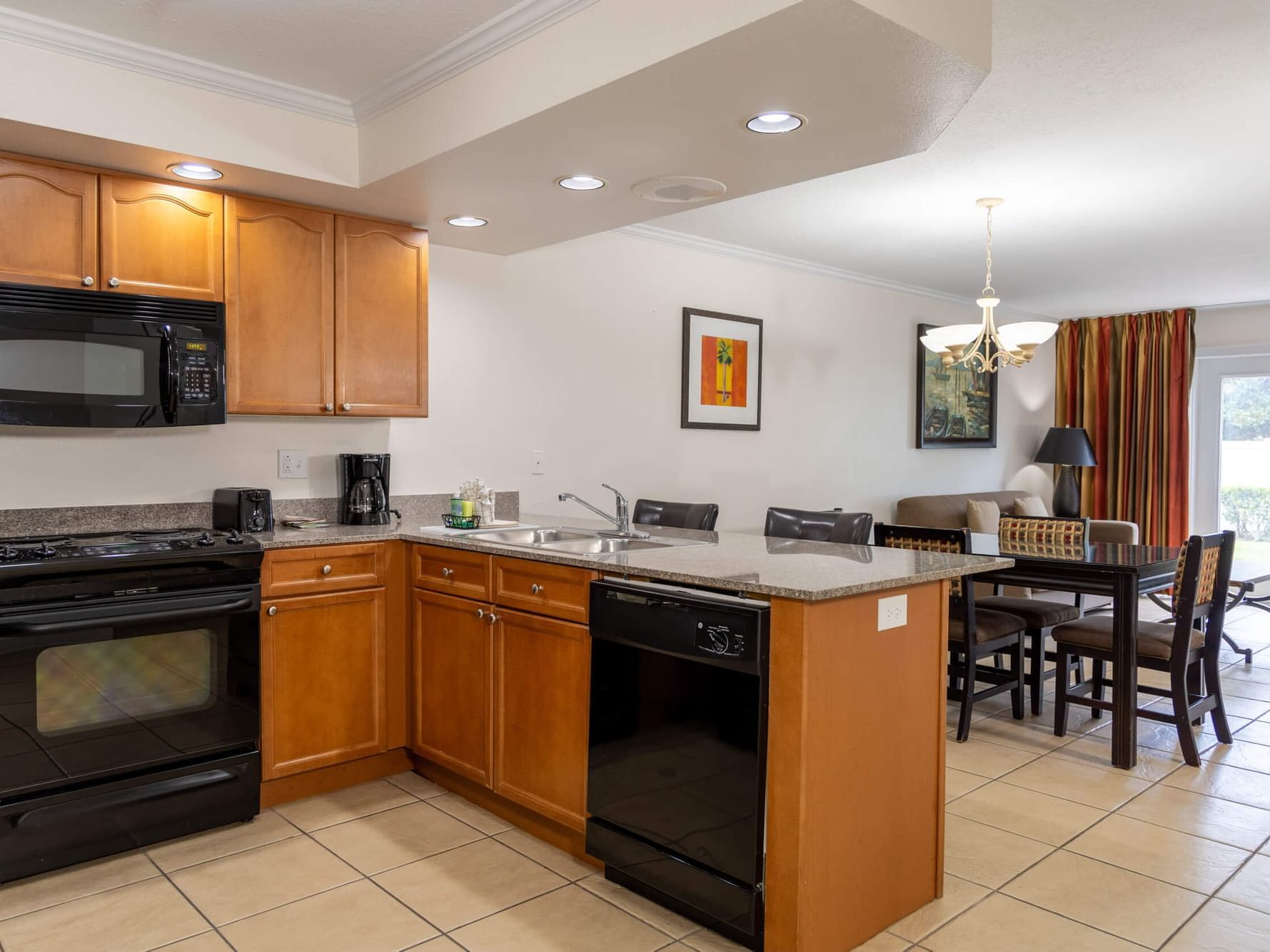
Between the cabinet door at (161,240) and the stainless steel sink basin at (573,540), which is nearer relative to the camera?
the cabinet door at (161,240)

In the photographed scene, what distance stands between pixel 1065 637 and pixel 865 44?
2711 millimetres

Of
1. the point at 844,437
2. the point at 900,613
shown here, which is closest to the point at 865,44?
the point at 900,613

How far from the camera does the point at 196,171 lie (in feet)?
9.68

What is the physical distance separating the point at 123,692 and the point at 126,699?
0.08ft

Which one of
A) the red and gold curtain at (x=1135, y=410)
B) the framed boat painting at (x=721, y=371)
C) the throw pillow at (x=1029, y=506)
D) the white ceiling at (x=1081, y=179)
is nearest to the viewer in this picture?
the white ceiling at (x=1081, y=179)

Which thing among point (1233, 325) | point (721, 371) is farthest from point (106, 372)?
point (1233, 325)

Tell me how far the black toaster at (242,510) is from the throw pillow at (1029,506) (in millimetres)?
5775

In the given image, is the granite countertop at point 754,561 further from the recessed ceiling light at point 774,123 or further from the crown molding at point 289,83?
the crown molding at point 289,83

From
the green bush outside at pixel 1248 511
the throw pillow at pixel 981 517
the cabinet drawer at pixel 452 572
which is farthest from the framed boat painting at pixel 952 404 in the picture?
the cabinet drawer at pixel 452 572

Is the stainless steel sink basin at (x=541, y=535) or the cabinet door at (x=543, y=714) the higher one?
the stainless steel sink basin at (x=541, y=535)

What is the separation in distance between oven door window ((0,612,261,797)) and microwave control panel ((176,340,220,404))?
0.77 meters

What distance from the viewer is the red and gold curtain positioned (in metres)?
7.45

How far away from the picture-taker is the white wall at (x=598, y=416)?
10.7 ft

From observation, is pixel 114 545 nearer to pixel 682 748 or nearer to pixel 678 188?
pixel 682 748
